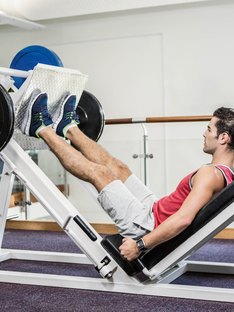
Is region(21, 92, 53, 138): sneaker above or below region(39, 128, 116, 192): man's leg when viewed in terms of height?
above

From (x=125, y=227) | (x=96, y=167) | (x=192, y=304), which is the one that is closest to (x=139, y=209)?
(x=125, y=227)

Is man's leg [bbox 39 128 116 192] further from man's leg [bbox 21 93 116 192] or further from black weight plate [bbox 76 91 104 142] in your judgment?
black weight plate [bbox 76 91 104 142]

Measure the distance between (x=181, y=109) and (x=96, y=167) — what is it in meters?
4.22

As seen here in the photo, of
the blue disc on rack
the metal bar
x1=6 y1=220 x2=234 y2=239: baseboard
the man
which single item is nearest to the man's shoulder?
the man

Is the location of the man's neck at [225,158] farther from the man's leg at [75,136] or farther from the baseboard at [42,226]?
the baseboard at [42,226]

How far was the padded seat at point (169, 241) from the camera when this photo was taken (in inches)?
88.2

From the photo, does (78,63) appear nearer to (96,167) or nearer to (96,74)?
(96,74)

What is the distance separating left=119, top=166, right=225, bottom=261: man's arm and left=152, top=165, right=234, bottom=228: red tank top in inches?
3.1

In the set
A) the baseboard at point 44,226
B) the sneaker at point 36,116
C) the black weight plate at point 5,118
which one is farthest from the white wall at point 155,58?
the black weight plate at point 5,118

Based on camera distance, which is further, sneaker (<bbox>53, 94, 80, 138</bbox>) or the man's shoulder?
sneaker (<bbox>53, 94, 80, 138</bbox>)

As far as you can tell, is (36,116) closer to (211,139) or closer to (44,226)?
(211,139)

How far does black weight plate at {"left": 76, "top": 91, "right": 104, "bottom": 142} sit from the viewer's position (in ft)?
10.4

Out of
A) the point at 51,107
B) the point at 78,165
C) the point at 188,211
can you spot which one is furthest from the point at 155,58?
the point at 188,211

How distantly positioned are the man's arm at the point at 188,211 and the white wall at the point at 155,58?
379cm
